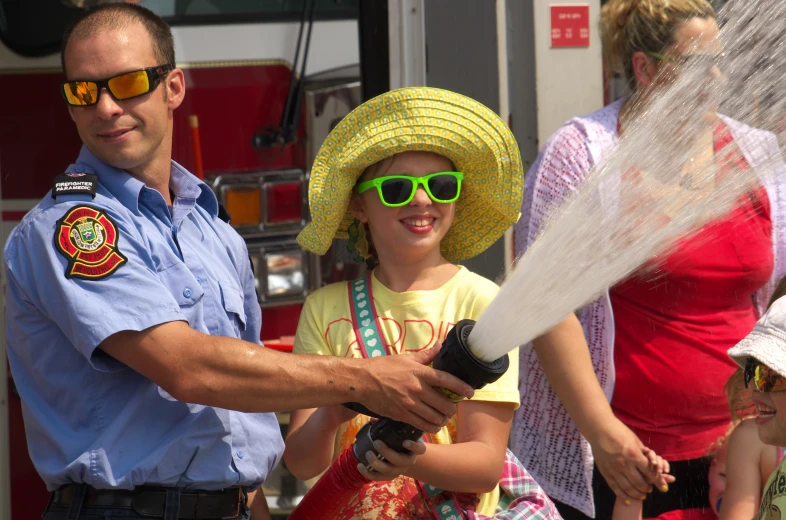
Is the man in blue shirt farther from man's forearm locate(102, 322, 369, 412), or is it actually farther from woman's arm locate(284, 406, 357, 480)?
woman's arm locate(284, 406, 357, 480)

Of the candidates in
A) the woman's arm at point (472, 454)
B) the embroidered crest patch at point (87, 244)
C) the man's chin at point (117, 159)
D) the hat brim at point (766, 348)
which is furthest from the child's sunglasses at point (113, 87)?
the hat brim at point (766, 348)

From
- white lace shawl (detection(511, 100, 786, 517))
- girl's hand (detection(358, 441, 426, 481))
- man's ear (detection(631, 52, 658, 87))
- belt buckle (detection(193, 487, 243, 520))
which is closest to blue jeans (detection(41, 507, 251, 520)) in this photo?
belt buckle (detection(193, 487, 243, 520))

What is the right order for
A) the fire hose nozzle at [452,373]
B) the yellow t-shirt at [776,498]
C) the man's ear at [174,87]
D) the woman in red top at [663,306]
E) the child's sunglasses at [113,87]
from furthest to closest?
→ 1. the woman in red top at [663,306]
2. the man's ear at [174,87]
3. the child's sunglasses at [113,87]
4. the yellow t-shirt at [776,498]
5. the fire hose nozzle at [452,373]

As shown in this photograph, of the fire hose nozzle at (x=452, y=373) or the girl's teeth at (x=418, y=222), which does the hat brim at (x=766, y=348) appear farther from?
the girl's teeth at (x=418, y=222)

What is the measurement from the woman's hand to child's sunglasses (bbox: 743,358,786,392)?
638mm

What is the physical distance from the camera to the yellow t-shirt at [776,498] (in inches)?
104

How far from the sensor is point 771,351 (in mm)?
2676

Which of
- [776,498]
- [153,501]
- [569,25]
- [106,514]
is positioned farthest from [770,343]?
[569,25]

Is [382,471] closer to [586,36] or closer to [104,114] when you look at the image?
[104,114]

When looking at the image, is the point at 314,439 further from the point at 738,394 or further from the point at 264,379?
the point at 738,394

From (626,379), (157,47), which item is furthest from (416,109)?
(626,379)

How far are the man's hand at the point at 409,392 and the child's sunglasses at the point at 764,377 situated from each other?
2.52 feet

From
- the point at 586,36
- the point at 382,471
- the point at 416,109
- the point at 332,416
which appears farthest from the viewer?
the point at 586,36

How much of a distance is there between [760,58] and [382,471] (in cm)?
221
